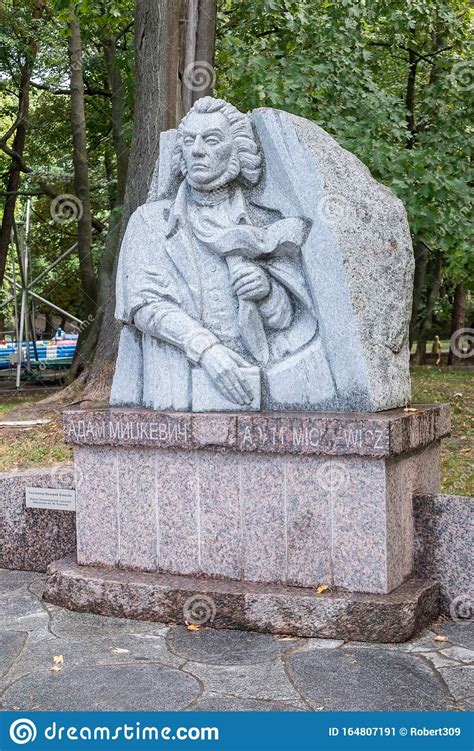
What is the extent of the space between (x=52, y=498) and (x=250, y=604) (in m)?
1.55

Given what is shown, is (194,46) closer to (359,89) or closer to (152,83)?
(152,83)

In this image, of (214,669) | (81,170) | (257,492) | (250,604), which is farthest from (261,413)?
(81,170)

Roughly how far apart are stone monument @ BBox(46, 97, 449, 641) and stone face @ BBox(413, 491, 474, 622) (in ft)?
0.30

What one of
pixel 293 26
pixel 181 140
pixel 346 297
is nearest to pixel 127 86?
pixel 293 26

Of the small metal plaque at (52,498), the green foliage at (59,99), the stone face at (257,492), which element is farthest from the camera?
the green foliage at (59,99)

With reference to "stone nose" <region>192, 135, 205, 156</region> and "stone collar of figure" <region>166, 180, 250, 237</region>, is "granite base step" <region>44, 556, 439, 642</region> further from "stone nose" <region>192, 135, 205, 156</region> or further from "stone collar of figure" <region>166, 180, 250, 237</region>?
"stone nose" <region>192, 135, 205, 156</region>

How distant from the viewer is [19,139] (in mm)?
18500

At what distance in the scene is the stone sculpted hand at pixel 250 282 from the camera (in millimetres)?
4621

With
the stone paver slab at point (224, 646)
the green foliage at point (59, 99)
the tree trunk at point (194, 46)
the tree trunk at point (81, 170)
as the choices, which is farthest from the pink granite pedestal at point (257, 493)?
the tree trunk at point (81, 170)

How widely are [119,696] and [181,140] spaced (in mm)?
2839

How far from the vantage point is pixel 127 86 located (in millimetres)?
12953

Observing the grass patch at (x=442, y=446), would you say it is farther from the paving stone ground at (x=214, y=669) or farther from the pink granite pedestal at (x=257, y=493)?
the paving stone ground at (x=214, y=669)

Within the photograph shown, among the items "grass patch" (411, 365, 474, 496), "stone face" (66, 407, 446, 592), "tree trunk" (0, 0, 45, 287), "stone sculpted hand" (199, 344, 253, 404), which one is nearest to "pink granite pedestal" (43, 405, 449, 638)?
"stone face" (66, 407, 446, 592)

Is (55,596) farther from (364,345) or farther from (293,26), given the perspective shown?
(293,26)
